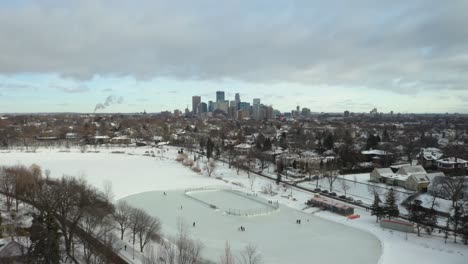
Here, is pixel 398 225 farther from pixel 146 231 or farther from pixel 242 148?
pixel 242 148

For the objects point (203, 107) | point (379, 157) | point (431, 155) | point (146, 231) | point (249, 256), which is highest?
point (203, 107)

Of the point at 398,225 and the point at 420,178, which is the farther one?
the point at 420,178

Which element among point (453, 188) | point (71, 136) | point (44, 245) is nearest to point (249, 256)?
point (44, 245)

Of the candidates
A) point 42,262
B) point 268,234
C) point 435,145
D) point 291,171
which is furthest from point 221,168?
point 435,145

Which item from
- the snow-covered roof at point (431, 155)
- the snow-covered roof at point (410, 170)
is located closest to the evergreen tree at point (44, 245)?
the snow-covered roof at point (410, 170)

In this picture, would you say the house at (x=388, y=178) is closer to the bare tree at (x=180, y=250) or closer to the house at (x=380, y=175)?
the house at (x=380, y=175)

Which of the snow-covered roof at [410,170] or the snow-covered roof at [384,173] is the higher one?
the snow-covered roof at [410,170]

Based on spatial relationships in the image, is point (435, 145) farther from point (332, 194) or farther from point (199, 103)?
point (199, 103)
